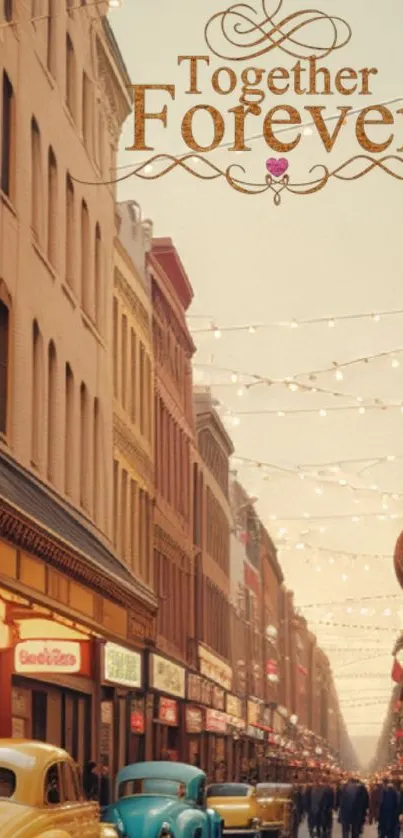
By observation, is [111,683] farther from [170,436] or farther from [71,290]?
[170,436]

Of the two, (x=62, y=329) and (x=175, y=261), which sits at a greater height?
(x=175, y=261)

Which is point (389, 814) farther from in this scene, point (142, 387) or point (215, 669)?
point (215, 669)

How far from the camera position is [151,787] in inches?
1062

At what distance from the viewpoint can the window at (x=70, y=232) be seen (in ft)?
120

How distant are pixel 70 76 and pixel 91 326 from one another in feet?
17.3

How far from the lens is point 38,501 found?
27750 millimetres

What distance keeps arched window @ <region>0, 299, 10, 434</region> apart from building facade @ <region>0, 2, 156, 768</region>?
0.09 ft

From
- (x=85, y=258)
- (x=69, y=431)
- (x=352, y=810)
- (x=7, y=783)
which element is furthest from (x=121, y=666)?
(x=7, y=783)

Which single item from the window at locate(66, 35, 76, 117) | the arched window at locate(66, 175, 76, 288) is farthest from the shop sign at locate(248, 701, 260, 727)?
the window at locate(66, 35, 76, 117)

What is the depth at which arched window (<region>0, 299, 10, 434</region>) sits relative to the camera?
29416 mm

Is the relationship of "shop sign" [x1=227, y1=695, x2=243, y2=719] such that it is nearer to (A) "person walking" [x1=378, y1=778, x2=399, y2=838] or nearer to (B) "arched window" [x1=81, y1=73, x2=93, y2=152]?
(A) "person walking" [x1=378, y1=778, x2=399, y2=838]

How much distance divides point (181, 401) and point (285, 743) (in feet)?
186

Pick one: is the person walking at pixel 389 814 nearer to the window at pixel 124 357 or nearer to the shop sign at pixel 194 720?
the shop sign at pixel 194 720

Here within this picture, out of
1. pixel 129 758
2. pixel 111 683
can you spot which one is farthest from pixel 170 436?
pixel 111 683
